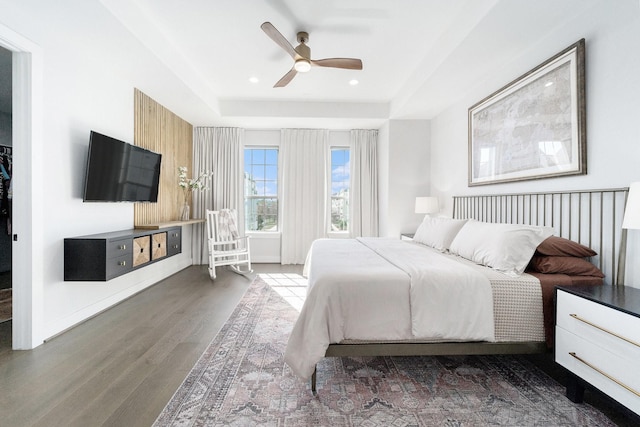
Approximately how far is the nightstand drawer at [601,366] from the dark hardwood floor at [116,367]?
9cm

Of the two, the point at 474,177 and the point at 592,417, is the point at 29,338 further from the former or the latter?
the point at 474,177

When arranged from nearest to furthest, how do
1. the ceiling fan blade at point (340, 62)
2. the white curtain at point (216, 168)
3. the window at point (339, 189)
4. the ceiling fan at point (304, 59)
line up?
1. the ceiling fan at point (304, 59)
2. the ceiling fan blade at point (340, 62)
3. the white curtain at point (216, 168)
4. the window at point (339, 189)

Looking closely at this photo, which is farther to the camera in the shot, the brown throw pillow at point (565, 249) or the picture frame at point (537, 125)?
the picture frame at point (537, 125)

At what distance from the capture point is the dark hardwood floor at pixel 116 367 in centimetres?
156

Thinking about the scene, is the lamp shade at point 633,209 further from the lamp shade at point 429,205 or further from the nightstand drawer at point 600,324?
the lamp shade at point 429,205

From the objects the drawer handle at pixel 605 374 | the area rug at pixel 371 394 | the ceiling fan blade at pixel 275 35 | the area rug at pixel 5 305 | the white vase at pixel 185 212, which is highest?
the ceiling fan blade at pixel 275 35

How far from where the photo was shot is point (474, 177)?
3.60 metres

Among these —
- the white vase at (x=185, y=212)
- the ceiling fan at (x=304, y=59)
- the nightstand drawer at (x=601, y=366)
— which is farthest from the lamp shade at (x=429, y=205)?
the white vase at (x=185, y=212)

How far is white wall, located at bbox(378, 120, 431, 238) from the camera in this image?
194 inches

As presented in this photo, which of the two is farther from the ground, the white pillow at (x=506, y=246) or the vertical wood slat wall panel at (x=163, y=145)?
the vertical wood slat wall panel at (x=163, y=145)

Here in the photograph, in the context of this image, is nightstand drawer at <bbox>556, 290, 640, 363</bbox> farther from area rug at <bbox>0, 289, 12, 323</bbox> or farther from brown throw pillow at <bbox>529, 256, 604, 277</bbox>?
area rug at <bbox>0, 289, 12, 323</bbox>

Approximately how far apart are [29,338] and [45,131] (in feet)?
5.17

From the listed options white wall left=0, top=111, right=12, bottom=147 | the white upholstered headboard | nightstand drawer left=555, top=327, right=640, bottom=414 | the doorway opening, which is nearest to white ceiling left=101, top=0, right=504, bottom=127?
the white upholstered headboard

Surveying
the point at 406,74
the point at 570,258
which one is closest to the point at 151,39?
the point at 406,74
